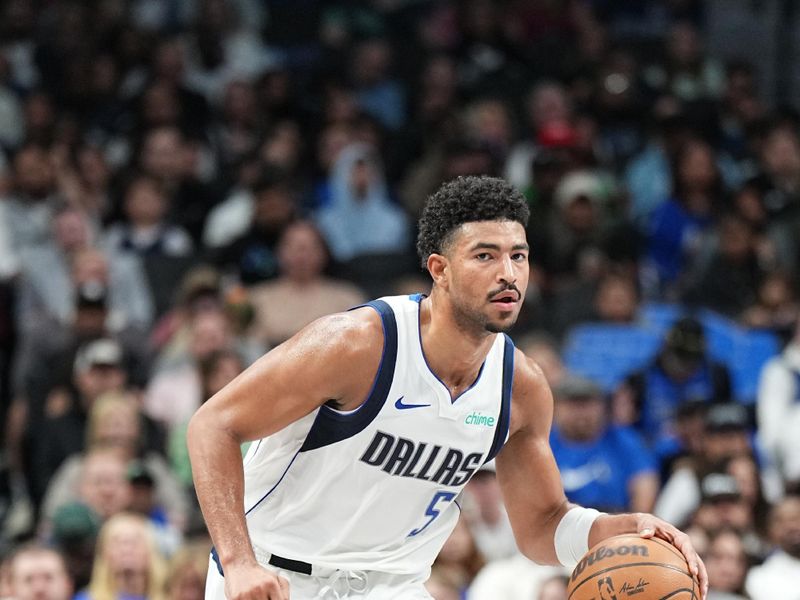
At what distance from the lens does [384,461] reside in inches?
176

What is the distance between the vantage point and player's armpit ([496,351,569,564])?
186 inches

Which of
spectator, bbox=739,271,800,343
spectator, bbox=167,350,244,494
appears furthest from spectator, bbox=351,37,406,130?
spectator, bbox=167,350,244,494

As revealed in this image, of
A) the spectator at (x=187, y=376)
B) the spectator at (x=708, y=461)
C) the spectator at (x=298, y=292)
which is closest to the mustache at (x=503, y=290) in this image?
the spectator at (x=708, y=461)

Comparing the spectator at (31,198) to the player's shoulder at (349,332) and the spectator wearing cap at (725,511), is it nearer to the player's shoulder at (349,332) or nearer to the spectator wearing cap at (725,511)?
the spectator wearing cap at (725,511)

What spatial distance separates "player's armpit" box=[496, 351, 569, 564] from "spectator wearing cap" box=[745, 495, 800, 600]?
115 inches

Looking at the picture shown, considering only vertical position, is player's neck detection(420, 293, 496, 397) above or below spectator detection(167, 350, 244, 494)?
above

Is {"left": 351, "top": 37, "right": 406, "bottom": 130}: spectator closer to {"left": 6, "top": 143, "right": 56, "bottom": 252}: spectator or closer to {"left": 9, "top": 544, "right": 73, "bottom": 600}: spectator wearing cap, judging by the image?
{"left": 6, "top": 143, "right": 56, "bottom": 252}: spectator

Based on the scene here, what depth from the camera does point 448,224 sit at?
4.42 m

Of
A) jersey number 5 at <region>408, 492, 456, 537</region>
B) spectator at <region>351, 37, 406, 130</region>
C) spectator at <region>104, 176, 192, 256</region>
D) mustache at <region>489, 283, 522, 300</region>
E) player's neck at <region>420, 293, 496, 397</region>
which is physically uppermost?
spectator at <region>351, 37, 406, 130</region>

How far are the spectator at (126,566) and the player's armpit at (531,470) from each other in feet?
9.98

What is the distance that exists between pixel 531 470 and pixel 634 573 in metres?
0.63

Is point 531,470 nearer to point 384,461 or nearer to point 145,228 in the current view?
point 384,461

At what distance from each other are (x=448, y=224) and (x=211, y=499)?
1.03 metres

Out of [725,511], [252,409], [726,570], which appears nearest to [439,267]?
[252,409]
